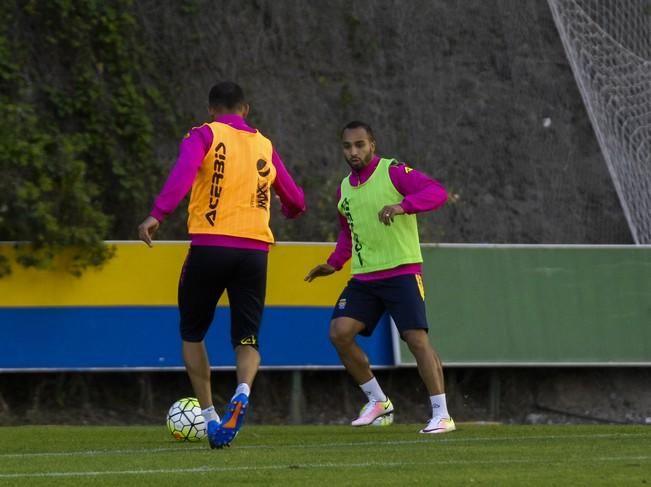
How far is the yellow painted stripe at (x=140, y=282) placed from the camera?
1284cm

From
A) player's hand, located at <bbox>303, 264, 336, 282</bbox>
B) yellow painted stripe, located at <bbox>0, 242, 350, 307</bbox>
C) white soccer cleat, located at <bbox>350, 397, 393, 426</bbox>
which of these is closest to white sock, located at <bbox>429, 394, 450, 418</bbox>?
white soccer cleat, located at <bbox>350, 397, 393, 426</bbox>

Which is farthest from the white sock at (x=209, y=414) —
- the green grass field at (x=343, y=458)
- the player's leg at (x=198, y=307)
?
the green grass field at (x=343, y=458)

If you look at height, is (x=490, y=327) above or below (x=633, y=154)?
Result: below

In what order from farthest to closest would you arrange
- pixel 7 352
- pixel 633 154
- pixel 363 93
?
pixel 363 93, pixel 633 154, pixel 7 352

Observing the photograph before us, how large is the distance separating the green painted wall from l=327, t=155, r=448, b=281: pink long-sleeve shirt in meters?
2.97

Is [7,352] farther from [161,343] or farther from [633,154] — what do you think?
[633,154]

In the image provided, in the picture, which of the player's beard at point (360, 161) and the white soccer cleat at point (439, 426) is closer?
the white soccer cleat at point (439, 426)

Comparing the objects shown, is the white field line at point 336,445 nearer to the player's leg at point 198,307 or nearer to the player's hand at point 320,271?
the player's leg at point 198,307

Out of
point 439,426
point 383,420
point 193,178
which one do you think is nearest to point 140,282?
point 383,420

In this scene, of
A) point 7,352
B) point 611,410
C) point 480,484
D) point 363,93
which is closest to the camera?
point 480,484

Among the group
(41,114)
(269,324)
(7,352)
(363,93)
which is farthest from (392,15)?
(7,352)

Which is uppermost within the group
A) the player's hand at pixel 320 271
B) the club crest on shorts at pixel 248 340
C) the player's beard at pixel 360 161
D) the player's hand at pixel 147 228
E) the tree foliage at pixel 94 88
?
the tree foliage at pixel 94 88

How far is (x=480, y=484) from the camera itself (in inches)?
254

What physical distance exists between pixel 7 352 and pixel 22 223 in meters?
1.21
